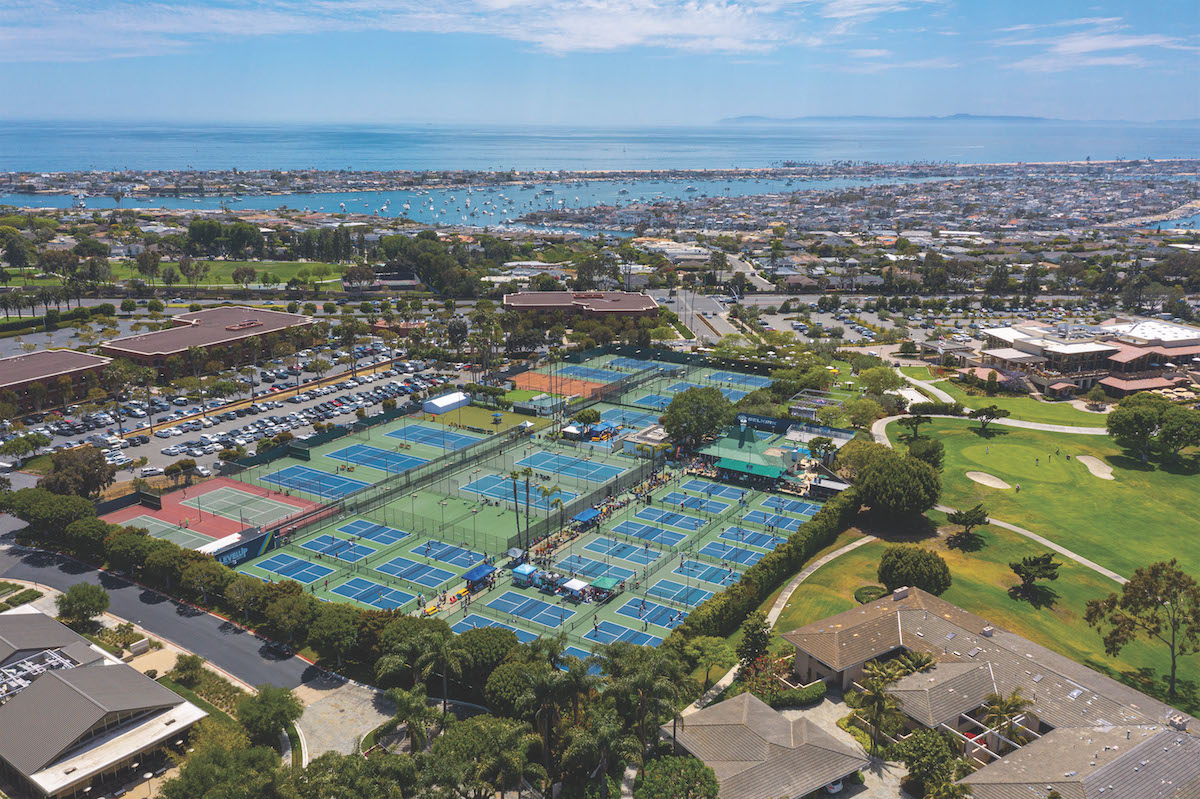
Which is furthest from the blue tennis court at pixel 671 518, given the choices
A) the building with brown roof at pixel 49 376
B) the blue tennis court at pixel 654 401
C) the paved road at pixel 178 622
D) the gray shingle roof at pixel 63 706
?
the building with brown roof at pixel 49 376

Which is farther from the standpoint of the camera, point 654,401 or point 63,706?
point 654,401

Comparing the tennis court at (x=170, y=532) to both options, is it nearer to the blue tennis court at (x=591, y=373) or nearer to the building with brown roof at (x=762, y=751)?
the building with brown roof at (x=762, y=751)

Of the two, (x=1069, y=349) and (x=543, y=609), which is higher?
(x=1069, y=349)

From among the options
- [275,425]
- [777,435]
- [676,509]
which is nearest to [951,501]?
[777,435]

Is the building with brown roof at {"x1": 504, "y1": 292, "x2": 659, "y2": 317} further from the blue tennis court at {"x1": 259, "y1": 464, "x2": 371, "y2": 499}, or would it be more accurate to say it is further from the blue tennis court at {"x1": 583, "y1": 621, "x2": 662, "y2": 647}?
the blue tennis court at {"x1": 583, "y1": 621, "x2": 662, "y2": 647}

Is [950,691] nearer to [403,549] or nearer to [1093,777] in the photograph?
[1093,777]

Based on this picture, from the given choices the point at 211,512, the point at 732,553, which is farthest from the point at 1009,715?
the point at 211,512

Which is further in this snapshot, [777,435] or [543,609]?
[777,435]

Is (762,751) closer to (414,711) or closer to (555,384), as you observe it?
(414,711)
